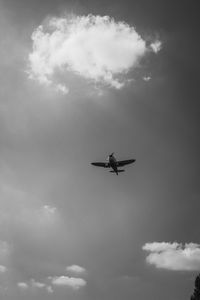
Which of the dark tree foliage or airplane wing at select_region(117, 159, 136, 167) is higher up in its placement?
airplane wing at select_region(117, 159, 136, 167)

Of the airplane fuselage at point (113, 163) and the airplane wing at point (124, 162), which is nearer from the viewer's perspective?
the airplane fuselage at point (113, 163)

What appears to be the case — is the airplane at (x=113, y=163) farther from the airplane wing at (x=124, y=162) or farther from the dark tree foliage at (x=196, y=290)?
the dark tree foliage at (x=196, y=290)

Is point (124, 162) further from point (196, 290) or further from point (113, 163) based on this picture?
point (196, 290)

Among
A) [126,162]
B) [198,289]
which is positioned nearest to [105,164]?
[126,162]

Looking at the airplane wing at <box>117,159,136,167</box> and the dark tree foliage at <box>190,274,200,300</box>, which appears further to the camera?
the dark tree foliage at <box>190,274,200,300</box>

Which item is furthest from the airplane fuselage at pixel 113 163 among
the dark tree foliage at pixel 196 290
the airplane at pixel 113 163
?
the dark tree foliage at pixel 196 290

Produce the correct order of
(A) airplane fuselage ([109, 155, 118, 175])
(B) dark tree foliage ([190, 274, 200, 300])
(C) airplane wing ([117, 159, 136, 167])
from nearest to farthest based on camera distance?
Answer: (A) airplane fuselage ([109, 155, 118, 175]) → (C) airplane wing ([117, 159, 136, 167]) → (B) dark tree foliage ([190, 274, 200, 300])

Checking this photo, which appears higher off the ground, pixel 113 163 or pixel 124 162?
pixel 124 162

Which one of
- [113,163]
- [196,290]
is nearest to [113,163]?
[113,163]

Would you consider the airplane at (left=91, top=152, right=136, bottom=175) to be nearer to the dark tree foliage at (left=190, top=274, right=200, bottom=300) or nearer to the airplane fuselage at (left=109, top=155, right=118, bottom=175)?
the airplane fuselage at (left=109, top=155, right=118, bottom=175)

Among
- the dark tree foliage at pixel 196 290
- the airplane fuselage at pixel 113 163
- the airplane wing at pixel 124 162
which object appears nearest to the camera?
the airplane fuselage at pixel 113 163

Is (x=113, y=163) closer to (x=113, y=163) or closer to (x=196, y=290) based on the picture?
(x=113, y=163)

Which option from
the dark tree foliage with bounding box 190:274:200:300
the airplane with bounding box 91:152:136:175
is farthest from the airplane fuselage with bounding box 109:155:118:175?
the dark tree foliage with bounding box 190:274:200:300

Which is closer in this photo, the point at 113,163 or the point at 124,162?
the point at 113,163
